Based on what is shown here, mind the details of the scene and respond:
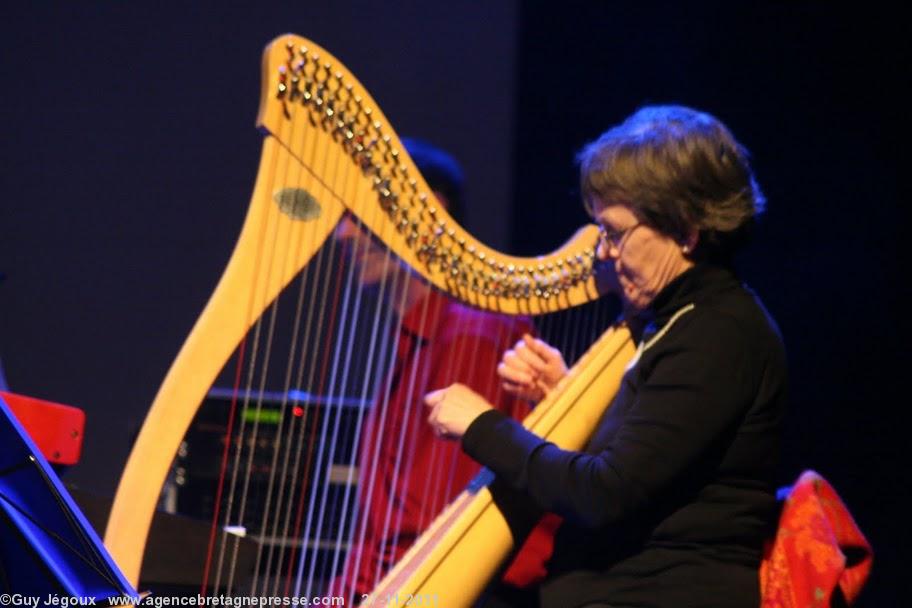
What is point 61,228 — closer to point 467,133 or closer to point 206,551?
point 467,133

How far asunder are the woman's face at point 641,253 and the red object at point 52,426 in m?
0.91

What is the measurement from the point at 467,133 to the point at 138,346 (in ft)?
4.19

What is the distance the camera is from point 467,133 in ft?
11.9

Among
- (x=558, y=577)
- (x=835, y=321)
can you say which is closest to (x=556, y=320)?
(x=558, y=577)

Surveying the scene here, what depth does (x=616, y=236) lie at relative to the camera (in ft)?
6.07

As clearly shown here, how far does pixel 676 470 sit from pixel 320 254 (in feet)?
2.09

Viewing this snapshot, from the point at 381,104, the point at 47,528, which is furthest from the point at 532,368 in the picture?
the point at 381,104

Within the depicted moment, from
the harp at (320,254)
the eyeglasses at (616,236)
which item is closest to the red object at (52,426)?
the harp at (320,254)

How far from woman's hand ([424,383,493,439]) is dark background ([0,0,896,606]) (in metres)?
1.66

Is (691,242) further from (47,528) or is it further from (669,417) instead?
(47,528)

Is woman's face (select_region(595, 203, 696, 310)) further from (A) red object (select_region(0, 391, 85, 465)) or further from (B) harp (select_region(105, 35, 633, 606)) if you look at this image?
(A) red object (select_region(0, 391, 85, 465))

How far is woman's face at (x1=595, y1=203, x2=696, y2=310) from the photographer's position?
183 centimetres

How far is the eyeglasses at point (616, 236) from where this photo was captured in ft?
6.01

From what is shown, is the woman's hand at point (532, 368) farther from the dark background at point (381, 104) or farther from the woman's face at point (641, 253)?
the dark background at point (381, 104)
